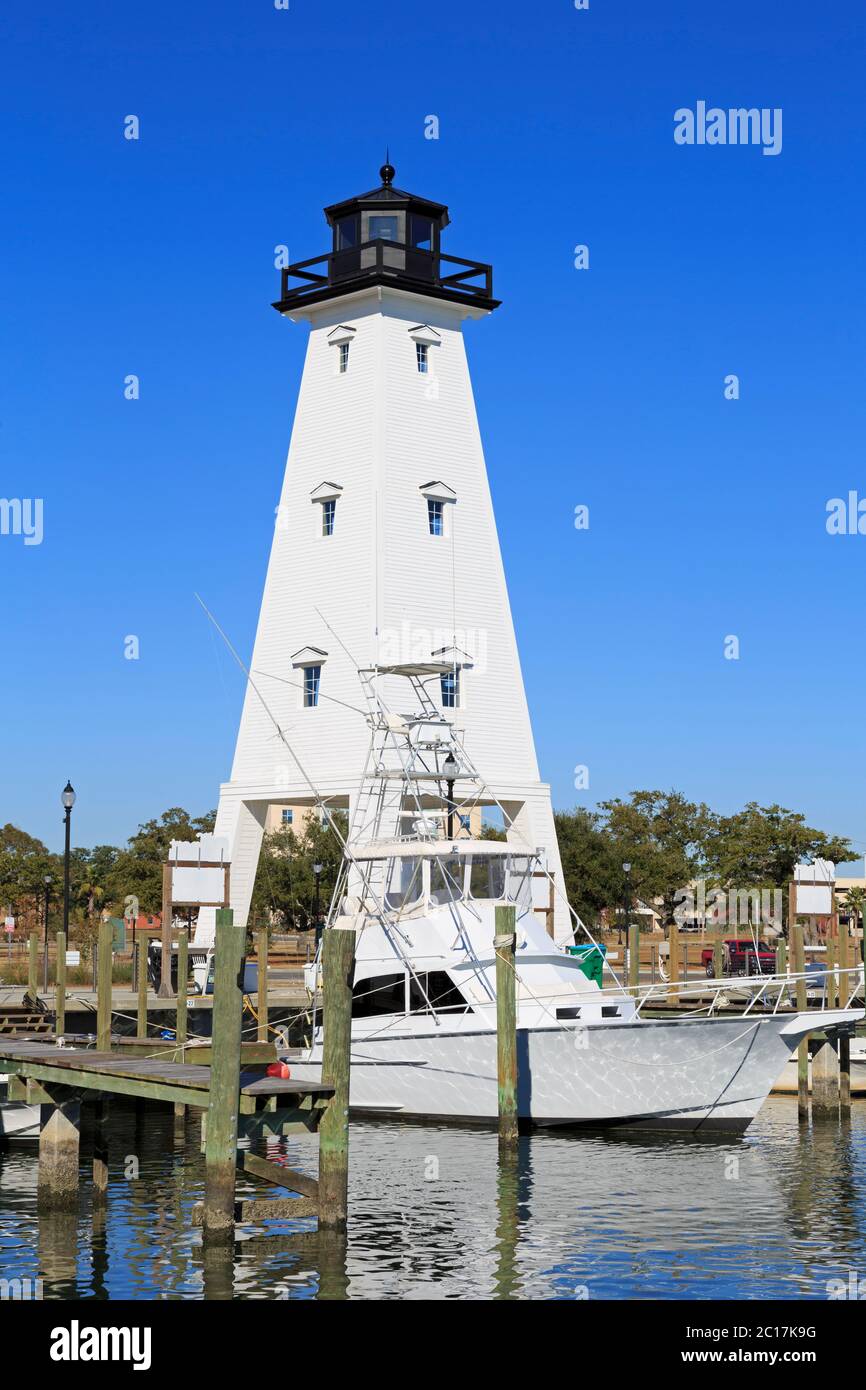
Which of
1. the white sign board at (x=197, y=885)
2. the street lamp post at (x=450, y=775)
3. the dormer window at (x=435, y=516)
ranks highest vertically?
the dormer window at (x=435, y=516)

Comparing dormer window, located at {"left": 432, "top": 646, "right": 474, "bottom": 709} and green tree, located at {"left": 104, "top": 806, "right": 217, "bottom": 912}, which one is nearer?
dormer window, located at {"left": 432, "top": 646, "right": 474, "bottom": 709}

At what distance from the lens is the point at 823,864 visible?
49.6 m

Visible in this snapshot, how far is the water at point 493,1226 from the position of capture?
20484 millimetres

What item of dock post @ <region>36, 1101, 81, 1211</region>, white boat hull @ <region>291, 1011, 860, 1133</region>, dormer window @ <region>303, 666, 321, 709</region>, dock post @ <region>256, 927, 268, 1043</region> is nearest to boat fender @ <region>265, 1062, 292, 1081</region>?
white boat hull @ <region>291, 1011, 860, 1133</region>

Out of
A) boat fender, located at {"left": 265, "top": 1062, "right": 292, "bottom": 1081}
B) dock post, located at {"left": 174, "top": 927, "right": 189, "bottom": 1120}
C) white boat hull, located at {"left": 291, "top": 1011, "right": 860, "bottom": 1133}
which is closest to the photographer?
white boat hull, located at {"left": 291, "top": 1011, "right": 860, "bottom": 1133}

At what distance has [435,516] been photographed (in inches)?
2076

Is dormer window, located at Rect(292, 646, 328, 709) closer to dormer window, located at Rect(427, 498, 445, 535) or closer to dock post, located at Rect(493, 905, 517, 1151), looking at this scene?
dormer window, located at Rect(427, 498, 445, 535)

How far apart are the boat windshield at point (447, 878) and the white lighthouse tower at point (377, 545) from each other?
13.7 metres

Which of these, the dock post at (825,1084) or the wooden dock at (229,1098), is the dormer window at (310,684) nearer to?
the dock post at (825,1084)

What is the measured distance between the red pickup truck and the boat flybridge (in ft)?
65.4

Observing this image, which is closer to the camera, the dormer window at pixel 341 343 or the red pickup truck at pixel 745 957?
A: the dormer window at pixel 341 343

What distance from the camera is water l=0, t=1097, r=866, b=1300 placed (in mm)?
20484

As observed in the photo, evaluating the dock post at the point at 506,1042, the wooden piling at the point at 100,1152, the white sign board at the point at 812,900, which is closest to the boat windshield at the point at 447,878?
the dock post at the point at 506,1042
